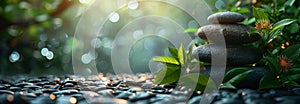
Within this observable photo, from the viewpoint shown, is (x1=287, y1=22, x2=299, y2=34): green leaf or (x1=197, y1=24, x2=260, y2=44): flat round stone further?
(x1=287, y1=22, x2=299, y2=34): green leaf

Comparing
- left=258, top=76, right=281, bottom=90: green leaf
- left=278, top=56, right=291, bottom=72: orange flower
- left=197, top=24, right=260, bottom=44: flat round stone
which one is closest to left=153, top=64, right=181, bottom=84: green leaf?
left=197, top=24, right=260, bottom=44: flat round stone

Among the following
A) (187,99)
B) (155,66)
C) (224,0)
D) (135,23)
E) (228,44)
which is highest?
(135,23)

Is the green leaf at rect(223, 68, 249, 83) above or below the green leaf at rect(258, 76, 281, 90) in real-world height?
above

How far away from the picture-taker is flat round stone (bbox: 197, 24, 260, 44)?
1.62m

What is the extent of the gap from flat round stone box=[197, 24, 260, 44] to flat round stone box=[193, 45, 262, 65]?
54mm

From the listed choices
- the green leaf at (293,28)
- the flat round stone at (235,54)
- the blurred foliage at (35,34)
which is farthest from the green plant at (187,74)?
the blurred foliage at (35,34)

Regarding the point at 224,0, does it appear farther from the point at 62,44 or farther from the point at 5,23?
the point at 62,44

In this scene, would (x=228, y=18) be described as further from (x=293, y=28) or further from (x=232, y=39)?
(x=293, y=28)

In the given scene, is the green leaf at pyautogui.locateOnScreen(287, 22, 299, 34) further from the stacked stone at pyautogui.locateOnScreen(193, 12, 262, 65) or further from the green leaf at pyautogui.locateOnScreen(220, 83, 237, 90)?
the green leaf at pyautogui.locateOnScreen(220, 83, 237, 90)

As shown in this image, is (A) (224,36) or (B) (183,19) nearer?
(A) (224,36)

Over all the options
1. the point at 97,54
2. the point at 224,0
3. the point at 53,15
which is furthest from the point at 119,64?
the point at 224,0

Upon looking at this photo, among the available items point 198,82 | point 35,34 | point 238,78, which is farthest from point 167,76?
point 35,34

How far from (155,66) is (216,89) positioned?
152 centimetres

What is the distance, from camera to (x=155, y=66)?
112 inches
